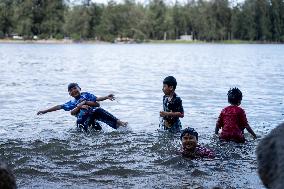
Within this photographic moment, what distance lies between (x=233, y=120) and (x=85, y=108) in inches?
133

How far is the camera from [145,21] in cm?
14812

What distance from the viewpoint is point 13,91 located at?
2055 cm

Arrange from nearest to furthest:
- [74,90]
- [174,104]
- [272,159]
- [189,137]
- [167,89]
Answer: [272,159]
[189,137]
[167,89]
[174,104]
[74,90]

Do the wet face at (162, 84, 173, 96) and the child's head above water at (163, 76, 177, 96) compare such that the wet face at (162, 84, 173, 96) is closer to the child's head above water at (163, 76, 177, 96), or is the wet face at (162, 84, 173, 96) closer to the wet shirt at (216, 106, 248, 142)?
the child's head above water at (163, 76, 177, 96)

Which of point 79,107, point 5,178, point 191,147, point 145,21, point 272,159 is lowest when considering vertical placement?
point 191,147

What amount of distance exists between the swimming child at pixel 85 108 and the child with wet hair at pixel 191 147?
9.98 ft

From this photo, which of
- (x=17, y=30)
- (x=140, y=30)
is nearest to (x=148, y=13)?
(x=140, y=30)

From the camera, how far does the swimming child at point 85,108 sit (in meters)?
10.8

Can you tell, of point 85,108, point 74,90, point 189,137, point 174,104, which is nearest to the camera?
point 189,137

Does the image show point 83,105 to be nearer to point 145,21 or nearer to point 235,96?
point 235,96

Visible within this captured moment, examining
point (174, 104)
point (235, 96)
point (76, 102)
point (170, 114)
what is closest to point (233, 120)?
point (235, 96)

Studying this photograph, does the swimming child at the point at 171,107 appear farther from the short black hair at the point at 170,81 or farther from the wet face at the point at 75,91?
the wet face at the point at 75,91

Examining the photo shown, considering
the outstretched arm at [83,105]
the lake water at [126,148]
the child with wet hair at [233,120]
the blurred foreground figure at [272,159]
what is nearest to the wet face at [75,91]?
the outstretched arm at [83,105]

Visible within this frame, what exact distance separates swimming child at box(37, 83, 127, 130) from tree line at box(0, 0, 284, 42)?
133246mm
